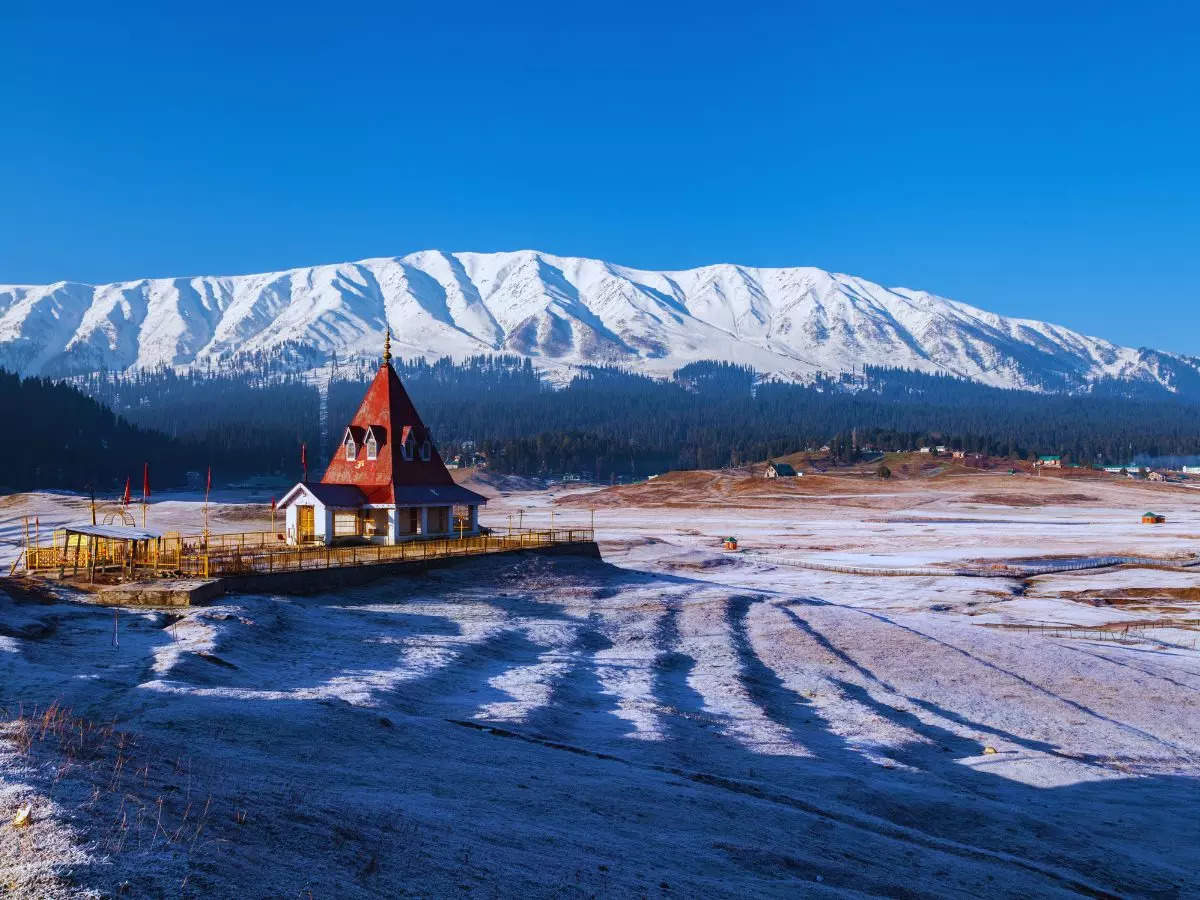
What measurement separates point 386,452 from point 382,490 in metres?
1.89

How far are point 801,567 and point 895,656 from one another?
31380 millimetres

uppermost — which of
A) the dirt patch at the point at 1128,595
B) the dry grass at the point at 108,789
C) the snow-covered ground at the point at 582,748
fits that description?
the dry grass at the point at 108,789

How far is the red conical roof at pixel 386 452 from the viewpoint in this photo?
4178 cm

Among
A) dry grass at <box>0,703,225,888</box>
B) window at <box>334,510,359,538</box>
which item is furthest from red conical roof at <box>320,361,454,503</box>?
dry grass at <box>0,703,225,888</box>

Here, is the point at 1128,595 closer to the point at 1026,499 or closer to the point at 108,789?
the point at 108,789

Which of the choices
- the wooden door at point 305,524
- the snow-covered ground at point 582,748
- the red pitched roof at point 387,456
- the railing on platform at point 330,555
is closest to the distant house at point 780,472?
the railing on platform at point 330,555

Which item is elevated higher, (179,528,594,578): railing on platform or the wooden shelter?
the wooden shelter

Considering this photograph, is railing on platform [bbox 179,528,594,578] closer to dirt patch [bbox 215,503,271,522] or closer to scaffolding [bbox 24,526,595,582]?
scaffolding [bbox 24,526,595,582]

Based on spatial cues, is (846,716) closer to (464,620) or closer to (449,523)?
(464,620)

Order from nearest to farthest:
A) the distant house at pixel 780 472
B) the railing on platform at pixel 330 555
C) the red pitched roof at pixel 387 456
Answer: the railing on platform at pixel 330 555 < the red pitched roof at pixel 387 456 < the distant house at pixel 780 472

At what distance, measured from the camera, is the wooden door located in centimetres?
4072

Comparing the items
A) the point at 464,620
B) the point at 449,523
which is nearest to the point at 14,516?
the point at 449,523

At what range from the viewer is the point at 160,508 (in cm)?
9738

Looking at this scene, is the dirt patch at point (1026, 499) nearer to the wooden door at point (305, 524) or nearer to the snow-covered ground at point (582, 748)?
the snow-covered ground at point (582, 748)
